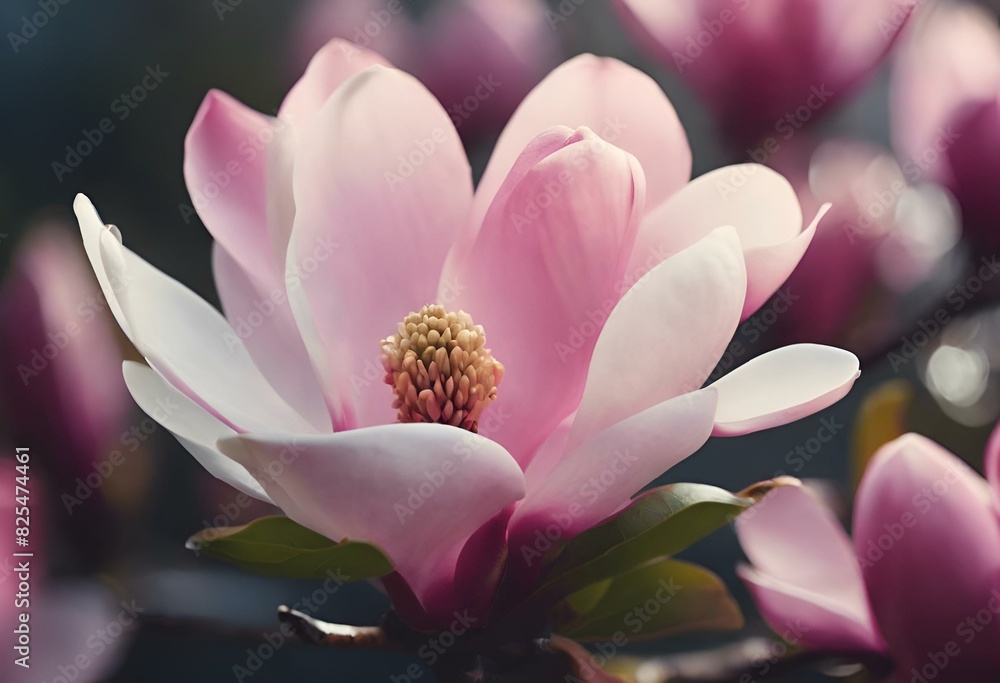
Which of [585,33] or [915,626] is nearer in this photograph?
[915,626]

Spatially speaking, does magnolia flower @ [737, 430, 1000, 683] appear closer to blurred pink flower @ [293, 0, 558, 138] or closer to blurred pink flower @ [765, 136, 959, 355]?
blurred pink flower @ [765, 136, 959, 355]

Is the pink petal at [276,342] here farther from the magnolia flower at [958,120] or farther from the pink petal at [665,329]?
the magnolia flower at [958,120]

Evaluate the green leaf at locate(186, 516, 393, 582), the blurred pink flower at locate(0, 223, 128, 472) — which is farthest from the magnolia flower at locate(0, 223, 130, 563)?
the green leaf at locate(186, 516, 393, 582)

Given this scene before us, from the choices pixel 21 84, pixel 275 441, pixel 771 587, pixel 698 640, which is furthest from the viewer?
pixel 698 640

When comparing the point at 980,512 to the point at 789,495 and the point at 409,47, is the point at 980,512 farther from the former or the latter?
the point at 409,47

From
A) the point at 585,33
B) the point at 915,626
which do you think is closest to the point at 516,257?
the point at 915,626

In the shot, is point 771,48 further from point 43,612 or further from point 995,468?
point 43,612
